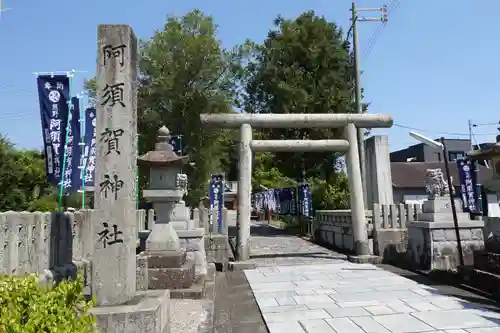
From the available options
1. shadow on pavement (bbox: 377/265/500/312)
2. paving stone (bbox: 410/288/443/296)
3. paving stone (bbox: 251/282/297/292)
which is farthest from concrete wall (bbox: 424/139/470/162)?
paving stone (bbox: 251/282/297/292)

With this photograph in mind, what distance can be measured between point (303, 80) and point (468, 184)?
12.1 metres

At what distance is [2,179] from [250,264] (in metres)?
9.14

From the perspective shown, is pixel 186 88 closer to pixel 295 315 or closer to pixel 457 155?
pixel 457 155

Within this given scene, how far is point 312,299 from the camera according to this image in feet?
23.8

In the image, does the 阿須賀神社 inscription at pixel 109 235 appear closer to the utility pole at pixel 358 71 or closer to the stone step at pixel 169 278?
the stone step at pixel 169 278

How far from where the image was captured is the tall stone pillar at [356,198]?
468 inches

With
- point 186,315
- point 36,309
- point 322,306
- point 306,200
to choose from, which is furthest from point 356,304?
point 306,200

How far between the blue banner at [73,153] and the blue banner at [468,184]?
1227cm

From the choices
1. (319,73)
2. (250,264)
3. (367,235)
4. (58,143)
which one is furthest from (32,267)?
(319,73)

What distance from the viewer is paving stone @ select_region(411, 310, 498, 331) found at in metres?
5.38

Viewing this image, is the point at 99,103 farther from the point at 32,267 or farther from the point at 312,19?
the point at 312,19

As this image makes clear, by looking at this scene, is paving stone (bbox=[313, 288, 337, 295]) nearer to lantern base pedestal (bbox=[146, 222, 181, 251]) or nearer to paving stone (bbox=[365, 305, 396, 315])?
paving stone (bbox=[365, 305, 396, 315])

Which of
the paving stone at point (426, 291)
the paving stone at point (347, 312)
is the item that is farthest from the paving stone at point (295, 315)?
the paving stone at point (426, 291)

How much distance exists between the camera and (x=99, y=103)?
4367 mm
